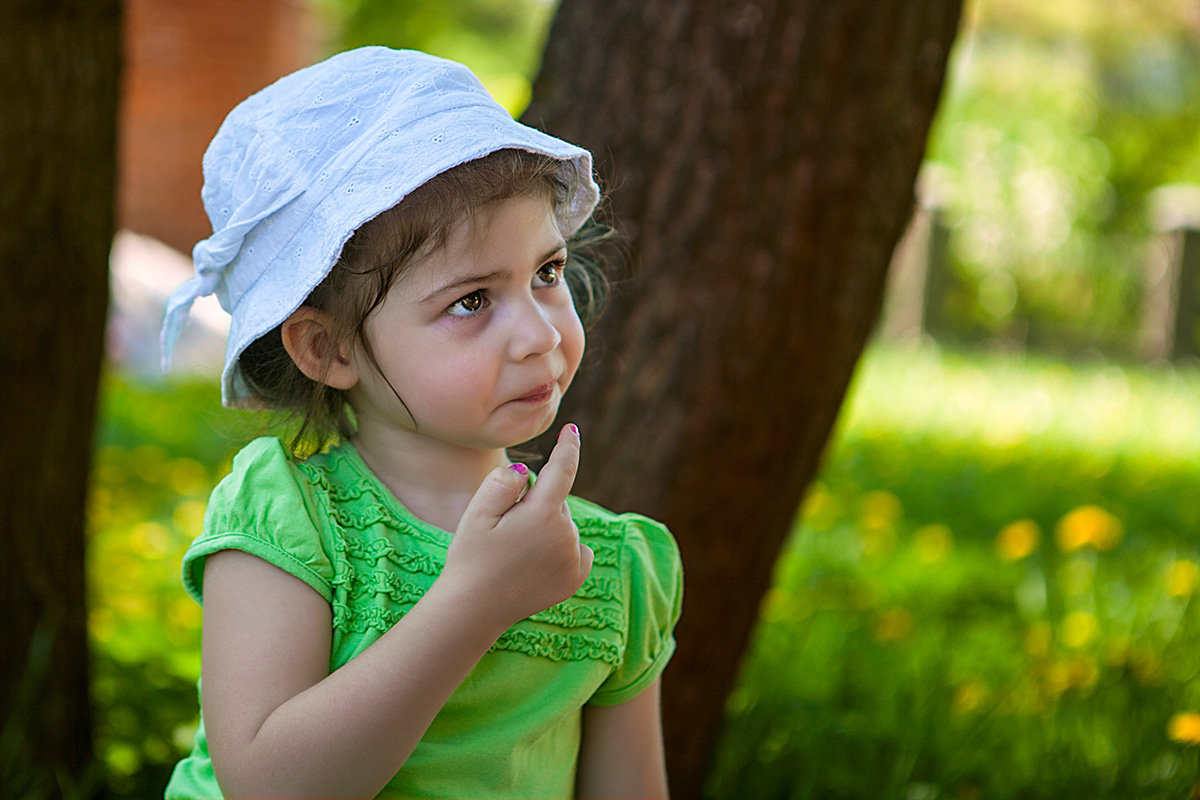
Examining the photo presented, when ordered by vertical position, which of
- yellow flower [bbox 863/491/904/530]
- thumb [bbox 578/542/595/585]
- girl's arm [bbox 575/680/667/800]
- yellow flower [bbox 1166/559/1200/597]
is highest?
thumb [bbox 578/542/595/585]

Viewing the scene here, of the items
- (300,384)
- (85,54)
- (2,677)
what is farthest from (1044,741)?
(85,54)

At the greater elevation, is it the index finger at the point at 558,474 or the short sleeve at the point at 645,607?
the index finger at the point at 558,474

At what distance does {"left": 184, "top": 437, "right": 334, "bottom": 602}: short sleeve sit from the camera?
1167 mm

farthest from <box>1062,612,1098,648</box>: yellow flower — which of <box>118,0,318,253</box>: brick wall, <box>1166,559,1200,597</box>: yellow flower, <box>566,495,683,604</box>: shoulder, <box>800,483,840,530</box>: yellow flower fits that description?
<box>118,0,318,253</box>: brick wall

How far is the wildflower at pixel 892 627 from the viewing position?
2.92 meters

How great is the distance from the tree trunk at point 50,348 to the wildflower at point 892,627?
181 centimetres

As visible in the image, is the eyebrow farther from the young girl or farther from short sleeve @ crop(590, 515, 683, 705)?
Answer: short sleeve @ crop(590, 515, 683, 705)

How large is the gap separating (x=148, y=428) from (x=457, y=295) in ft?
13.8

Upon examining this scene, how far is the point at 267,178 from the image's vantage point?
118cm

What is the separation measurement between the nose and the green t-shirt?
0.24 m

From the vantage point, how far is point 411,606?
4.06ft

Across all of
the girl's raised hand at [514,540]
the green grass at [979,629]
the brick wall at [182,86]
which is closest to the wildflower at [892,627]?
the green grass at [979,629]

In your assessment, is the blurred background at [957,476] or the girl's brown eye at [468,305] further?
the blurred background at [957,476]

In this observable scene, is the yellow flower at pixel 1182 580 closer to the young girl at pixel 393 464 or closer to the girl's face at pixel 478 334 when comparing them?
the young girl at pixel 393 464
